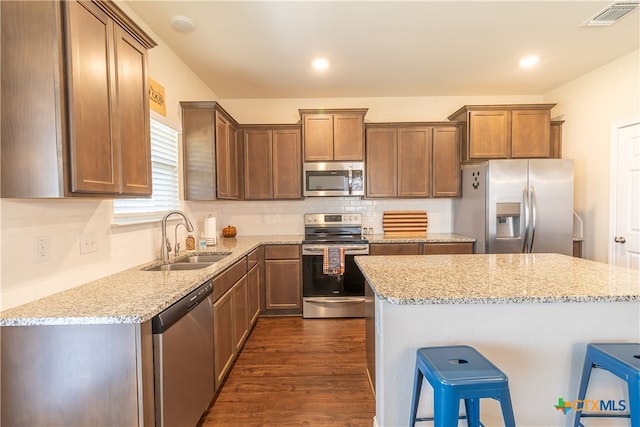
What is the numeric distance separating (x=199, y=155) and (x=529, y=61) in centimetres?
342

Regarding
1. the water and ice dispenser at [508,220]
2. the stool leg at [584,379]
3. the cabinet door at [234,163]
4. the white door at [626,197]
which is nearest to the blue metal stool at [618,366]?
the stool leg at [584,379]

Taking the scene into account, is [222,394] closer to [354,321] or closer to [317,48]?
[354,321]

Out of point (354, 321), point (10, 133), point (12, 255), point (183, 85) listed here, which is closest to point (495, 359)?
point (354, 321)

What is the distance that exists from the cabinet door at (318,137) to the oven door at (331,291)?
1181mm

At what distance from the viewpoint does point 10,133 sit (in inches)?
50.6

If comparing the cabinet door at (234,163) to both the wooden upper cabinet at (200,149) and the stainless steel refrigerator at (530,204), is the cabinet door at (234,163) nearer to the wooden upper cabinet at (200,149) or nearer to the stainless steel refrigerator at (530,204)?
the wooden upper cabinet at (200,149)

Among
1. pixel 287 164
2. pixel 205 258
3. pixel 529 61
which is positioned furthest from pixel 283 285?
pixel 529 61

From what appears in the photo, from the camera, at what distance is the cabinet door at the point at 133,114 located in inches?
63.6

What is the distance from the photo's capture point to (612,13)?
2322 mm

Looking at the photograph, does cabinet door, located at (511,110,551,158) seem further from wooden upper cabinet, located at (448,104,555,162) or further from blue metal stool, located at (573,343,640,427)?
blue metal stool, located at (573,343,640,427)

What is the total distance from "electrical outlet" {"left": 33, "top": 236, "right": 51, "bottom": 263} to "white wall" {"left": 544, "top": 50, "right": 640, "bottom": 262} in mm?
4612

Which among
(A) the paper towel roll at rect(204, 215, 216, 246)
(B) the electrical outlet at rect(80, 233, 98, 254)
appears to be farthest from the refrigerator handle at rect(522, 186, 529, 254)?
(B) the electrical outlet at rect(80, 233, 98, 254)

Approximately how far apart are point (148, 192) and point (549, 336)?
2.30m

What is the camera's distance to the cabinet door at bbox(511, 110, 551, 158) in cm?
362
